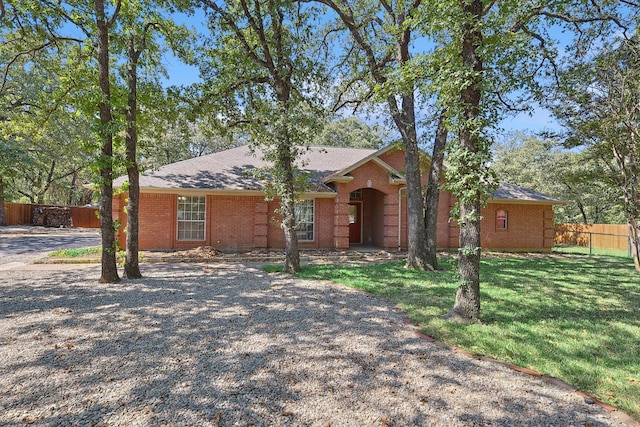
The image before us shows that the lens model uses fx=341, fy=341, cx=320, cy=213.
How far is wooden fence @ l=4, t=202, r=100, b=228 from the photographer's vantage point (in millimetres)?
28125

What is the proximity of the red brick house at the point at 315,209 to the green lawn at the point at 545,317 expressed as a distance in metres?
4.41

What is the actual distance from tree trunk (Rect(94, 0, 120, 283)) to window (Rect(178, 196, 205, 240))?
18.1ft

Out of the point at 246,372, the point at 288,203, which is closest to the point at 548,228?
the point at 288,203

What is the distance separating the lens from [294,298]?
706 cm

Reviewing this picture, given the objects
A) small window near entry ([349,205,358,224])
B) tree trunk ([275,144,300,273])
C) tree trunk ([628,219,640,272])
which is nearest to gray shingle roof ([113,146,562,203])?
tree trunk ([275,144,300,273])

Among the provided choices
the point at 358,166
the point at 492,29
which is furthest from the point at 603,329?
the point at 358,166

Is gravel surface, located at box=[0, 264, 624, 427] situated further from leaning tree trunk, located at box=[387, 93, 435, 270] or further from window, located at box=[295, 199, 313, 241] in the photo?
window, located at box=[295, 199, 313, 241]

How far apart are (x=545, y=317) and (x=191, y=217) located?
12236 mm

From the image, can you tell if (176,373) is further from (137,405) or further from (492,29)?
(492,29)

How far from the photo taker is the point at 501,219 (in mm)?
17531

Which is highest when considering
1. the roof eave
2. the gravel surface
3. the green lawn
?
the roof eave

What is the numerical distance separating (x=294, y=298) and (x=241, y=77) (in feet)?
27.3

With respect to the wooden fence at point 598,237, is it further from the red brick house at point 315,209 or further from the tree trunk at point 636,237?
the tree trunk at point 636,237

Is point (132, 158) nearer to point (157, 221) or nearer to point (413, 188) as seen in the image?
point (157, 221)
